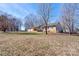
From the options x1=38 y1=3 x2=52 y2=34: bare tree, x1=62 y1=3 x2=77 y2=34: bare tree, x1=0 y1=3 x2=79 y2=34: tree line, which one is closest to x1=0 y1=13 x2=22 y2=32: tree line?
x1=0 y1=3 x2=79 y2=34: tree line

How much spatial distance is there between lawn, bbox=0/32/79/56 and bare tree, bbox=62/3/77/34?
3.8 inches

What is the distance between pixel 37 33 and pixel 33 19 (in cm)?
17

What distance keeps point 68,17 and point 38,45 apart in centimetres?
49

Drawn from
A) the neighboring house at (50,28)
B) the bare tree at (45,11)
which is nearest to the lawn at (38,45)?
the neighboring house at (50,28)

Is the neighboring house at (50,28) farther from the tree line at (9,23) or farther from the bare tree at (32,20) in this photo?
the tree line at (9,23)

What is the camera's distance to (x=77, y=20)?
226cm

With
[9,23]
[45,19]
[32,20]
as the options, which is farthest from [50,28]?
[9,23]

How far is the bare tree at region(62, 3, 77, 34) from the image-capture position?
Result: 226cm

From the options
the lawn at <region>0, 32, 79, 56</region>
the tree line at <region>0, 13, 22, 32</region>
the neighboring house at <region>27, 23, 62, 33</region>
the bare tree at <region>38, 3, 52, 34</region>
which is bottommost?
the lawn at <region>0, 32, 79, 56</region>

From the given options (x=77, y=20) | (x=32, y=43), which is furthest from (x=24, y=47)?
(x=77, y=20)

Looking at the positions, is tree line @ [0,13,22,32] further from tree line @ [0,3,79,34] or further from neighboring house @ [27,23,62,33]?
neighboring house @ [27,23,62,33]

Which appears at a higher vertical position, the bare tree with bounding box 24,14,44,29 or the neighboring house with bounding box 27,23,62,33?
the bare tree with bounding box 24,14,44,29

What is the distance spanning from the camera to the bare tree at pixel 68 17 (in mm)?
2260

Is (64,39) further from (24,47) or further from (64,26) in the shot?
(24,47)
